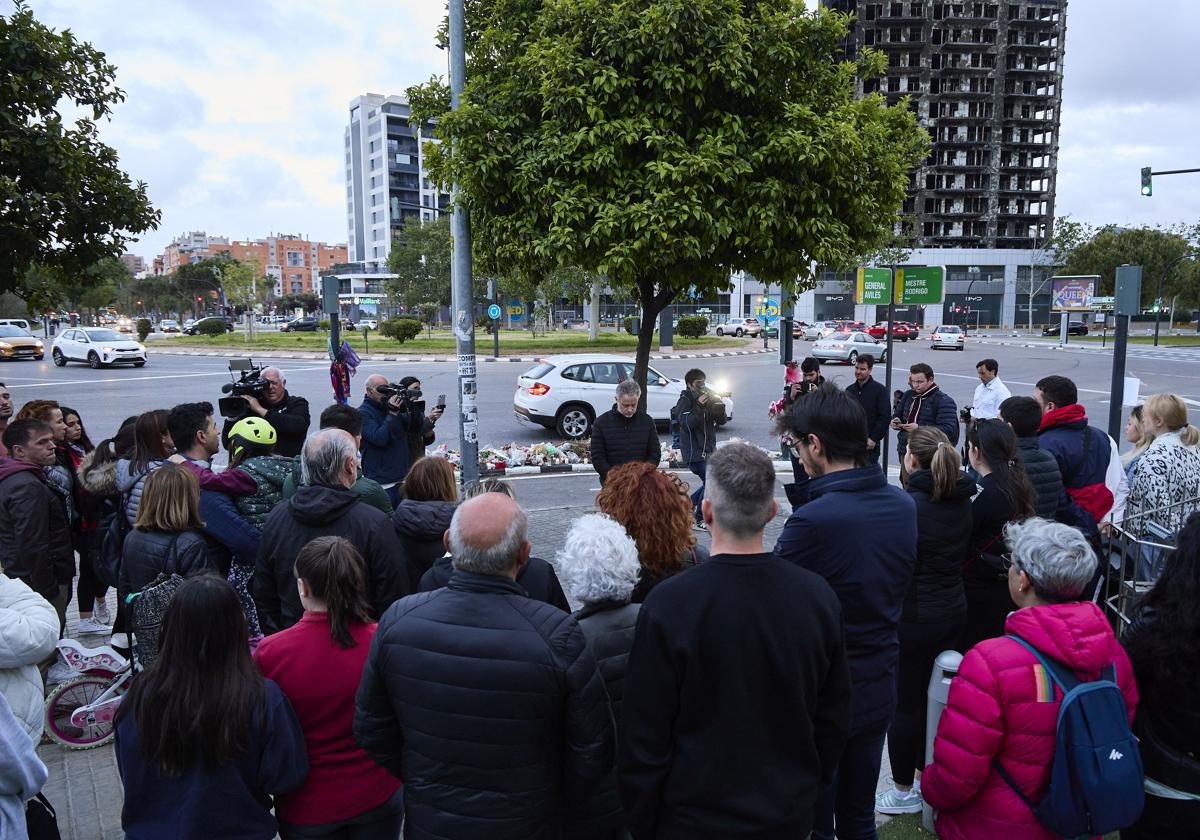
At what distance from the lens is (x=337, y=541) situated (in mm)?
2709

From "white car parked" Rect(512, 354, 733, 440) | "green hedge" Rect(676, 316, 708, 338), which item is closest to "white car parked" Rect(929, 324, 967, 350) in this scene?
"green hedge" Rect(676, 316, 708, 338)

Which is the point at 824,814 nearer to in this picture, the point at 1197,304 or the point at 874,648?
the point at 874,648

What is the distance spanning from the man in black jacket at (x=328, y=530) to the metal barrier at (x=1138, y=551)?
10.9 ft

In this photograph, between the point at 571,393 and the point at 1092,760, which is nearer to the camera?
the point at 1092,760

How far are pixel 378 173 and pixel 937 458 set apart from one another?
389ft

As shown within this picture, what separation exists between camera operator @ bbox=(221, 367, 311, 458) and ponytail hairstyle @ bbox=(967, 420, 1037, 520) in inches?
200

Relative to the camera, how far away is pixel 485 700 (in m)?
2.21

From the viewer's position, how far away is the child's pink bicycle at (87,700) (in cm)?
443

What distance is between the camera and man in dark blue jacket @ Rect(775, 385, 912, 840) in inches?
111

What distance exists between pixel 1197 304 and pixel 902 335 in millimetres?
24970

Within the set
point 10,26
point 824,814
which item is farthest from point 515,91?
point 824,814

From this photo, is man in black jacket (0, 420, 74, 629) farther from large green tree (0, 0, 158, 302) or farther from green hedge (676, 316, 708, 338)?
green hedge (676, 316, 708, 338)

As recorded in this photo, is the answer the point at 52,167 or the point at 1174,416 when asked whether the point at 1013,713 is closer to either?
the point at 1174,416

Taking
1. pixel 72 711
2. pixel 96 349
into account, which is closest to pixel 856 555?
pixel 72 711
